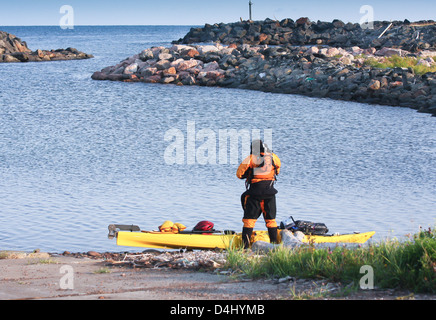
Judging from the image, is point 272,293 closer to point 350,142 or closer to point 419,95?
point 350,142

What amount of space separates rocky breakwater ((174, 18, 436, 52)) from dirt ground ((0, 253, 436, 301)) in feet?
214

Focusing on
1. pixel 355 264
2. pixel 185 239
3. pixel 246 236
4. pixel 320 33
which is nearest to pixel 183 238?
pixel 185 239

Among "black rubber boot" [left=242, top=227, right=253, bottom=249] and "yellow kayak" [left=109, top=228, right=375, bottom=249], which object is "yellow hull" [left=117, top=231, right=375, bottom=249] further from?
"black rubber boot" [left=242, top=227, right=253, bottom=249]

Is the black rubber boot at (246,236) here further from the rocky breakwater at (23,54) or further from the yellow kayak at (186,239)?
the rocky breakwater at (23,54)

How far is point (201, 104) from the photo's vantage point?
129ft

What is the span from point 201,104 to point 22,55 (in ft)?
159

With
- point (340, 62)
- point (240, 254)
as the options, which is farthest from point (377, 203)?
point (340, 62)

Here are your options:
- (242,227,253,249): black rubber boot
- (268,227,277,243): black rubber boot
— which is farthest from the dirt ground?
(268,227,277,243): black rubber boot

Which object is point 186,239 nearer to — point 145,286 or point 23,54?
point 145,286

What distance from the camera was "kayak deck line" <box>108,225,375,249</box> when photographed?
11156 millimetres

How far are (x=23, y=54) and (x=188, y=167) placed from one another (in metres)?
66.0

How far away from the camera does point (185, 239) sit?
11.2 meters
